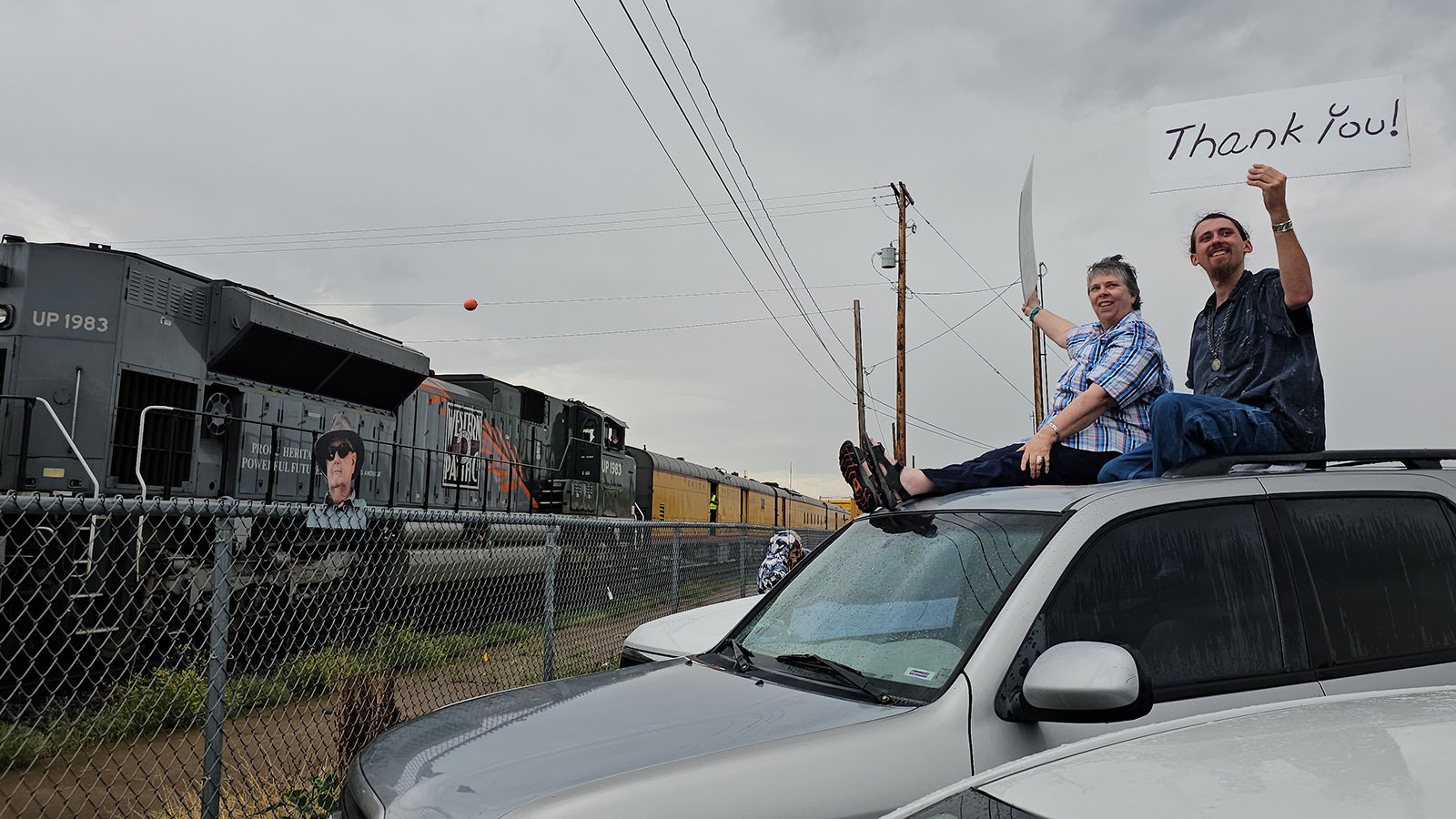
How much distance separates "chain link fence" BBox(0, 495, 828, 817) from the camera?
141 inches

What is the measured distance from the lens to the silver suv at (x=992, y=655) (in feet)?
6.30

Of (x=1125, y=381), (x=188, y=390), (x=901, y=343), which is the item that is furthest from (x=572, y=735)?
(x=901, y=343)

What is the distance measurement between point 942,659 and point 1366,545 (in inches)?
51.5

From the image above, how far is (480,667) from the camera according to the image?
5.80 metres

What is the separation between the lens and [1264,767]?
1190 millimetres

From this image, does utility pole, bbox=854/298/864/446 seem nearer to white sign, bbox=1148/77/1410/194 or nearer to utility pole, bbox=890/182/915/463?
utility pole, bbox=890/182/915/463

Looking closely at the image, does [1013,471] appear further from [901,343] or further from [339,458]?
[901,343]

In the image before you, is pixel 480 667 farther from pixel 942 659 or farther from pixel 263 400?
pixel 263 400

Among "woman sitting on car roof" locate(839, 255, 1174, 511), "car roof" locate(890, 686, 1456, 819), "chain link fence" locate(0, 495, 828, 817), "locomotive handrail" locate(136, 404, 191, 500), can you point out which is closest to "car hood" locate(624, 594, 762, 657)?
"chain link fence" locate(0, 495, 828, 817)

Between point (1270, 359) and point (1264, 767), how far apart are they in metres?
2.32

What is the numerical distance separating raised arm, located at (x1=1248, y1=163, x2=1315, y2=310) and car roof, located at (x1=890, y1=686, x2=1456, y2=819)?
5.97 feet

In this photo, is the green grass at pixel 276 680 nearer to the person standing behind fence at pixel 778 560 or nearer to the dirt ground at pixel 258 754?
the dirt ground at pixel 258 754

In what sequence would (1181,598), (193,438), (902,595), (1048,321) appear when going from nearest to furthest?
(1181,598), (902,595), (1048,321), (193,438)

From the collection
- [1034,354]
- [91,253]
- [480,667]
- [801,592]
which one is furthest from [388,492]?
[1034,354]
